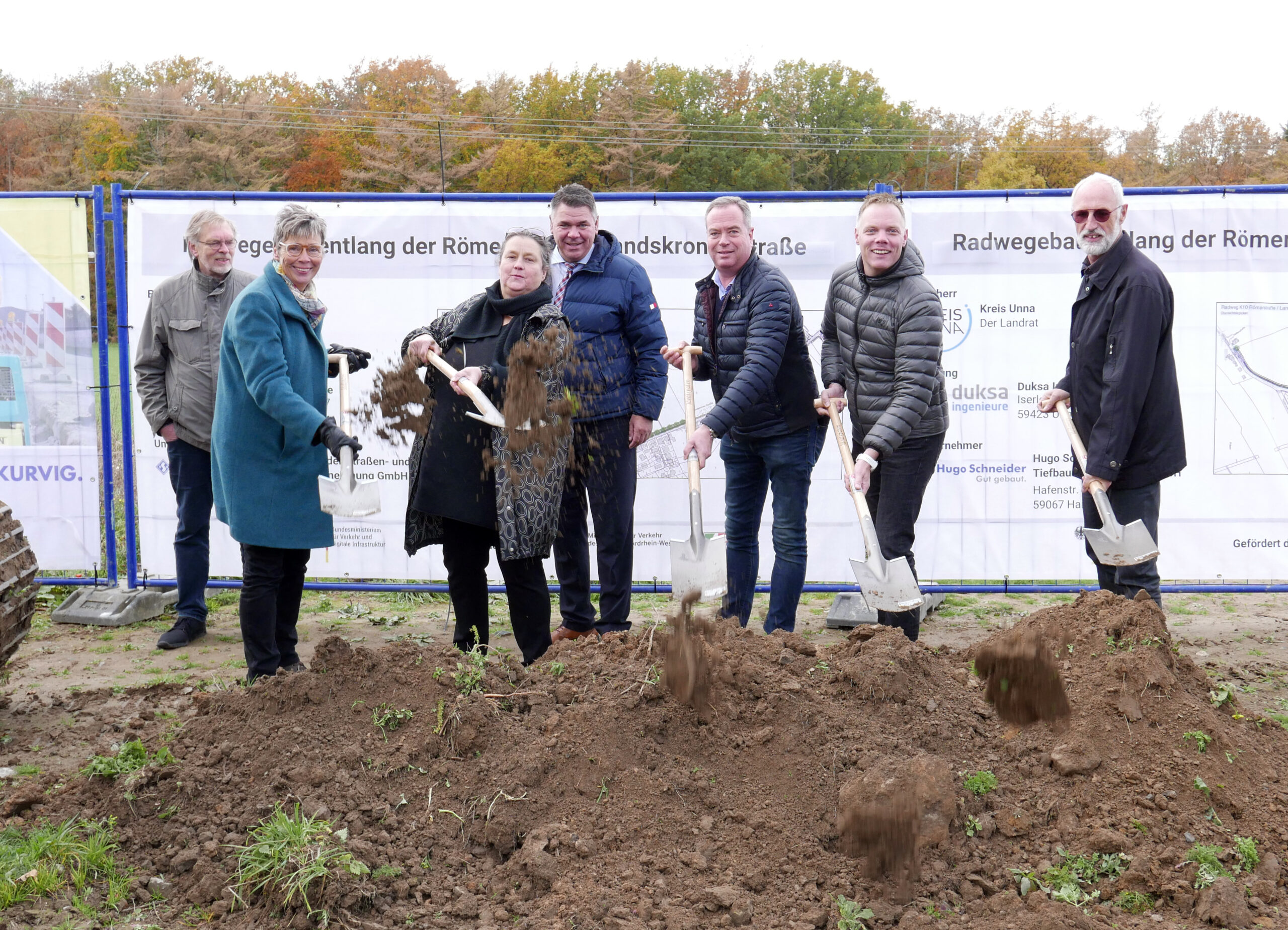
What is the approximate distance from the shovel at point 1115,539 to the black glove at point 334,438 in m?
3.11

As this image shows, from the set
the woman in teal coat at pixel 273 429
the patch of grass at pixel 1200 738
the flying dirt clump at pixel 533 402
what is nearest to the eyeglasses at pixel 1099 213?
the patch of grass at pixel 1200 738

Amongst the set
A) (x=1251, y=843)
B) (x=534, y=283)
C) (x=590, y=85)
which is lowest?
(x=1251, y=843)

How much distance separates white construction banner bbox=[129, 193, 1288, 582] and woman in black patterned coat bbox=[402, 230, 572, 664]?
1.81 m

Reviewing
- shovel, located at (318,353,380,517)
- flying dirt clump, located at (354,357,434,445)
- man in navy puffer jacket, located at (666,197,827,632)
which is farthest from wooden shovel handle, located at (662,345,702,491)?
shovel, located at (318,353,380,517)

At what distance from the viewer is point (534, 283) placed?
15.6 feet

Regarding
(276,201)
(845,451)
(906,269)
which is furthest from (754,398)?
(276,201)

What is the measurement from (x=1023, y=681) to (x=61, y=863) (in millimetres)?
3251

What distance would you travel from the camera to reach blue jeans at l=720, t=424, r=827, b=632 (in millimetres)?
5312

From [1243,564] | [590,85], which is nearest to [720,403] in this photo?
[1243,564]

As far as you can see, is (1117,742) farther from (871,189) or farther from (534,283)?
(871,189)

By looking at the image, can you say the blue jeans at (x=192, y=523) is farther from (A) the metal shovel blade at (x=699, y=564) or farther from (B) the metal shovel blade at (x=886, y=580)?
(B) the metal shovel blade at (x=886, y=580)

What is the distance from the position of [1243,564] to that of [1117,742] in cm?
359

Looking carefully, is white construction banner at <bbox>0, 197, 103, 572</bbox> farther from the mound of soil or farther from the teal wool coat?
the mound of soil

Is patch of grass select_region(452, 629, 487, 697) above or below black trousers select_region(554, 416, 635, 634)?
below
